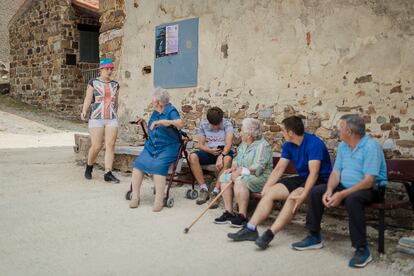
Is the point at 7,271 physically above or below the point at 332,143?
below

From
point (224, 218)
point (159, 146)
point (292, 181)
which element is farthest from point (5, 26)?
point (292, 181)

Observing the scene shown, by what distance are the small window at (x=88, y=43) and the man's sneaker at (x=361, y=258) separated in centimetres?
1359

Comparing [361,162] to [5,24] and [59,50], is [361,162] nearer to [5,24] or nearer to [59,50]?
[59,50]

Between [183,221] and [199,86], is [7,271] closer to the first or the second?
[183,221]

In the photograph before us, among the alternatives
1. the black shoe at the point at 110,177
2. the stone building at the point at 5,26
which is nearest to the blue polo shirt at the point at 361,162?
the black shoe at the point at 110,177

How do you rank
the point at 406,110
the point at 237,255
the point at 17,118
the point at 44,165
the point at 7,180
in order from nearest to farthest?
the point at 237,255 < the point at 406,110 < the point at 7,180 < the point at 44,165 < the point at 17,118

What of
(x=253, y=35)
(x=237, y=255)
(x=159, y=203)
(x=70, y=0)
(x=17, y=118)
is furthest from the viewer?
(x=70, y=0)

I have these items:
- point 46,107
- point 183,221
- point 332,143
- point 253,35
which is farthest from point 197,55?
point 46,107

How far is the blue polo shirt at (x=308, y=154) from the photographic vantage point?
405cm

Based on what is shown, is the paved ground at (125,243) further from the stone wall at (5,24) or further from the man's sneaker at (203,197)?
the stone wall at (5,24)

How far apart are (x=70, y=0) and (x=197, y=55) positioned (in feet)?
32.3

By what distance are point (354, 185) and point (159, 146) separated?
2.40m

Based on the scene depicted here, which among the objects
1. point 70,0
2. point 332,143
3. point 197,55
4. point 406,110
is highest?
point 70,0

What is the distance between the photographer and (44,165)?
7.82 metres
